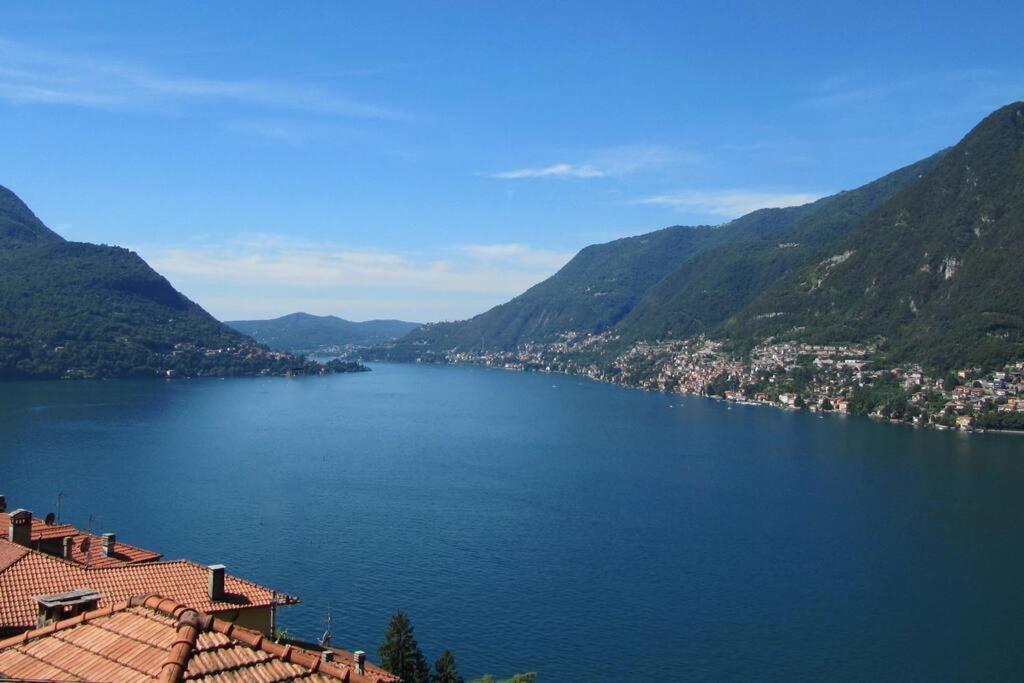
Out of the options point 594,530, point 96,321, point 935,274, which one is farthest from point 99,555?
point 96,321

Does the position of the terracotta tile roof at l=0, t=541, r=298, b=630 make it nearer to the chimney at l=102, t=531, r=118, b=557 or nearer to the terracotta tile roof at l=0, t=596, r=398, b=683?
the chimney at l=102, t=531, r=118, b=557

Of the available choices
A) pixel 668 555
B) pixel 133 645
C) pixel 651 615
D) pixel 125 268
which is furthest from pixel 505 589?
pixel 125 268

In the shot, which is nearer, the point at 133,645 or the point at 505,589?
the point at 133,645

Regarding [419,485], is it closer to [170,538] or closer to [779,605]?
[170,538]

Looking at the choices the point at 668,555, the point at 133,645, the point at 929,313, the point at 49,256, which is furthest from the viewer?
the point at 49,256

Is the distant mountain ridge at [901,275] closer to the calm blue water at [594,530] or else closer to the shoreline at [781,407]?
the shoreline at [781,407]

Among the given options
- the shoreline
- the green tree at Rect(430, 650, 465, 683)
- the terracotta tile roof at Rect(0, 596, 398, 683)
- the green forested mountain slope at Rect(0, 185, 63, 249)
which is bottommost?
the green tree at Rect(430, 650, 465, 683)

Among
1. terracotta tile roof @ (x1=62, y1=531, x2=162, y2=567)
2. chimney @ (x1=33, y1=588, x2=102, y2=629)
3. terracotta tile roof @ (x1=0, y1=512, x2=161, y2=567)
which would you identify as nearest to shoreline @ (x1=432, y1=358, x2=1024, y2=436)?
terracotta tile roof @ (x1=62, y1=531, x2=162, y2=567)

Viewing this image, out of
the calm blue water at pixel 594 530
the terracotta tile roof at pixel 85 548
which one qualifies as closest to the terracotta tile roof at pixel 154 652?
the terracotta tile roof at pixel 85 548
